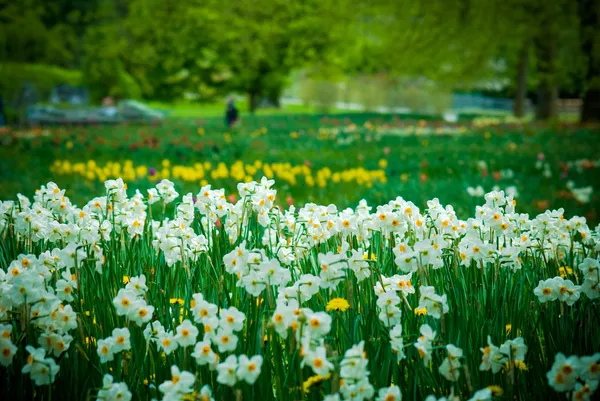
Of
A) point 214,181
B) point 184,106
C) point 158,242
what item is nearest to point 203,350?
point 158,242

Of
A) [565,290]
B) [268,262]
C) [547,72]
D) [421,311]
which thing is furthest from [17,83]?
[565,290]

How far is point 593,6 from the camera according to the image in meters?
16.0

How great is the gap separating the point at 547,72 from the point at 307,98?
52.0ft

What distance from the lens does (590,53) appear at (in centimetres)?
1432

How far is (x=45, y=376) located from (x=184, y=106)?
41521 mm

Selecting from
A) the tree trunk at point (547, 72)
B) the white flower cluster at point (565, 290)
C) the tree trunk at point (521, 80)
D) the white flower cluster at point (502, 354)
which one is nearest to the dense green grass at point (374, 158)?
Answer: the tree trunk at point (547, 72)

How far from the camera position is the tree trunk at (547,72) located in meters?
17.2

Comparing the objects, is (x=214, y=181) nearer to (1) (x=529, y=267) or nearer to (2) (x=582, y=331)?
(1) (x=529, y=267)

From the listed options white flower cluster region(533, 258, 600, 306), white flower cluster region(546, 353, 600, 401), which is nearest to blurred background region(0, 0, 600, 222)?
white flower cluster region(533, 258, 600, 306)

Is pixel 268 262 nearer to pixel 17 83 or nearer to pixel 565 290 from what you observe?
pixel 565 290

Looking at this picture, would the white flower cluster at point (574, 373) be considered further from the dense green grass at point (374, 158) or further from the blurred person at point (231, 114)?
the blurred person at point (231, 114)

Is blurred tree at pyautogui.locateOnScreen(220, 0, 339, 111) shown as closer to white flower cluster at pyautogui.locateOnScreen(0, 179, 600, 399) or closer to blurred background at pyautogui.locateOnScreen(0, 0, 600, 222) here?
blurred background at pyautogui.locateOnScreen(0, 0, 600, 222)

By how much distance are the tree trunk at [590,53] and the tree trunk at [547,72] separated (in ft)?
2.83

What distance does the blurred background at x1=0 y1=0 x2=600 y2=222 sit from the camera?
7637mm
